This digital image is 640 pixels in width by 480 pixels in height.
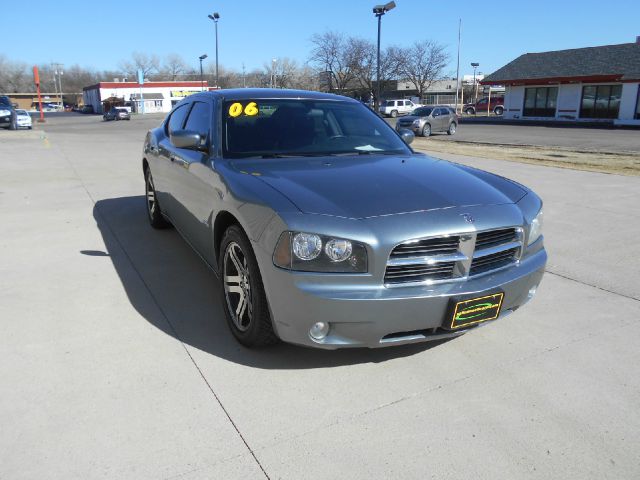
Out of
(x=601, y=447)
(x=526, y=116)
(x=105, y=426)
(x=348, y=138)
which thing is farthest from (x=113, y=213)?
(x=526, y=116)

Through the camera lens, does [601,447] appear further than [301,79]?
No

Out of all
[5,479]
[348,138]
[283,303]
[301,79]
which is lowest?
[5,479]

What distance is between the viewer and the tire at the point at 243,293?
9.64 feet

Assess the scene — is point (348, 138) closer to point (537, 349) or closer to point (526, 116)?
point (537, 349)

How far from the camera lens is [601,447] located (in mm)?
2402

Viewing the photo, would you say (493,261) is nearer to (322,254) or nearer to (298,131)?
(322,254)

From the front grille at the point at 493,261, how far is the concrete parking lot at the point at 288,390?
0.61 m

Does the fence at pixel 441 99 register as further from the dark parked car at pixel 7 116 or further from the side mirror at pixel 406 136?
the side mirror at pixel 406 136

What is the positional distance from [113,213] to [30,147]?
11987mm

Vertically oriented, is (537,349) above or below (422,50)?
below

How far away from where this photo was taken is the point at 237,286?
10.7 ft

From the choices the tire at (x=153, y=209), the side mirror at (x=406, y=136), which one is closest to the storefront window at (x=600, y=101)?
A: the side mirror at (x=406, y=136)

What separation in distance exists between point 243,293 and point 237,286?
100 millimetres

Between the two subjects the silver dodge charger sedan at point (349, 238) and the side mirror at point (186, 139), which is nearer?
the silver dodge charger sedan at point (349, 238)
